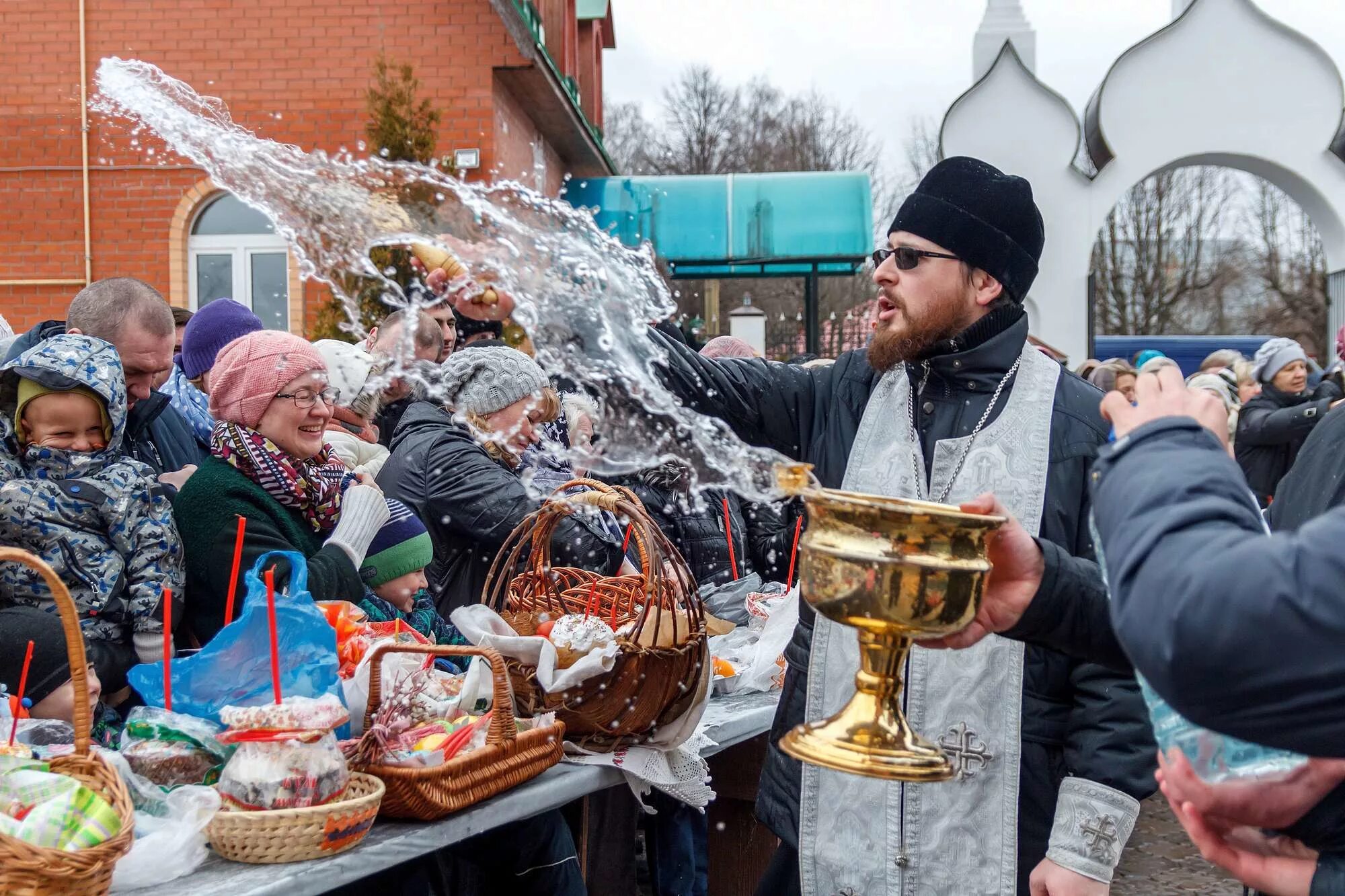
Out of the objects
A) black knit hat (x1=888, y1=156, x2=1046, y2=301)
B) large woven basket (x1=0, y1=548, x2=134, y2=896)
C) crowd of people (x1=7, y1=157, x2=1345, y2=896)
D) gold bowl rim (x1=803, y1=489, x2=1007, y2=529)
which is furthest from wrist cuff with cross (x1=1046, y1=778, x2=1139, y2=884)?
large woven basket (x1=0, y1=548, x2=134, y2=896)

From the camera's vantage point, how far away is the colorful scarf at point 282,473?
3.20 m

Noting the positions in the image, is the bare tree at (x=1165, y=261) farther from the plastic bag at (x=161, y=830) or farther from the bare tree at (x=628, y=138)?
the plastic bag at (x=161, y=830)

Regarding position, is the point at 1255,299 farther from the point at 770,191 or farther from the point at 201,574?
the point at 201,574

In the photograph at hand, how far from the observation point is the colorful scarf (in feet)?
10.5

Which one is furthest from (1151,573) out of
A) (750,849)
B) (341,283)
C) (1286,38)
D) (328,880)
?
(1286,38)

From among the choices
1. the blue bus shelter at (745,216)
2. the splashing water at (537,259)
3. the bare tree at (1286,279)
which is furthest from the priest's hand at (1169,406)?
the bare tree at (1286,279)

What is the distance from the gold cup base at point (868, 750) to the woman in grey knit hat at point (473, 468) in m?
2.36

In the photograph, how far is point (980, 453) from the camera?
2.36m

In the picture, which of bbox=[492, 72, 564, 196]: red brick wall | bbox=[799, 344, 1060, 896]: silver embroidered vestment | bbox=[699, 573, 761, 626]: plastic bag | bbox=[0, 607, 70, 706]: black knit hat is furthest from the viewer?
bbox=[492, 72, 564, 196]: red brick wall

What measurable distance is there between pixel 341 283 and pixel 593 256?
1.40 metres

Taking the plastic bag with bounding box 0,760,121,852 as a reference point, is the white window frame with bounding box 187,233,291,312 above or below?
above

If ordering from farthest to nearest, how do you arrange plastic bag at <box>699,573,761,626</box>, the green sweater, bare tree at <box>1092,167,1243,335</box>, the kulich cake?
1. bare tree at <box>1092,167,1243,335</box>
2. plastic bag at <box>699,573,761,626</box>
3. the green sweater
4. the kulich cake

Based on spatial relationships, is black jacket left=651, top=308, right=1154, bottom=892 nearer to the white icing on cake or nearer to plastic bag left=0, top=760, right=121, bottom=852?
the white icing on cake

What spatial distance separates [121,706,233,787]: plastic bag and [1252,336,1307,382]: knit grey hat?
8.60 meters
